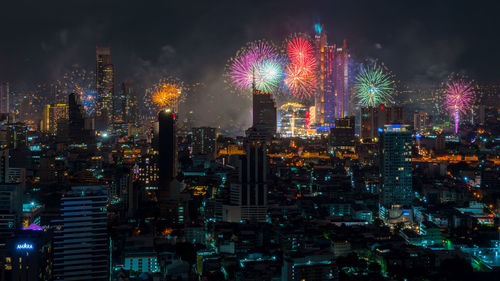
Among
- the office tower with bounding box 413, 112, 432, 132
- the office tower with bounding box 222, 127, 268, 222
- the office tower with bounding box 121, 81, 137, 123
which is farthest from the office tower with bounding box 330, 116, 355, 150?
the office tower with bounding box 222, 127, 268, 222

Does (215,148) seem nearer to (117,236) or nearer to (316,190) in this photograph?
(316,190)

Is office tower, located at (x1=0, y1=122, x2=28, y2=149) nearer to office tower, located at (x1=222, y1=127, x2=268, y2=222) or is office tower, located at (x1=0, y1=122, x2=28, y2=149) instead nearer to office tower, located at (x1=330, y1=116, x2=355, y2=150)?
office tower, located at (x1=222, y1=127, x2=268, y2=222)

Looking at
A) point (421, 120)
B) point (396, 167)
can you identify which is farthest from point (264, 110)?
point (396, 167)

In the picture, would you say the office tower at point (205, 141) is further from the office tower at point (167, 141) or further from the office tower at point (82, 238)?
the office tower at point (82, 238)

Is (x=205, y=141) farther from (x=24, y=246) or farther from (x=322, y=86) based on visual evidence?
(x=24, y=246)

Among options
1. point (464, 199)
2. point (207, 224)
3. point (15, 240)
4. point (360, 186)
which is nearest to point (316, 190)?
point (360, 186)
